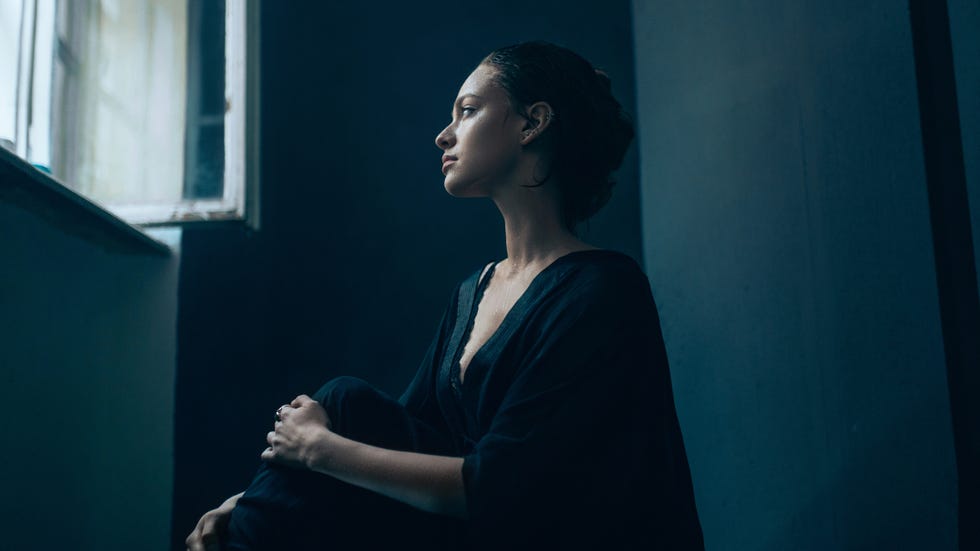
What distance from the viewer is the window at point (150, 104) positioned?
1578 mm

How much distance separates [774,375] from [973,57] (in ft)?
1.95

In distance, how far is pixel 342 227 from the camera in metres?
1.60

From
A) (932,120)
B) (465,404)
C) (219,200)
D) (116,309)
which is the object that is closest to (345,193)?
(219,200)

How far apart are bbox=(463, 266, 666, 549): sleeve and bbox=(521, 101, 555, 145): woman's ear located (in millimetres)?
321

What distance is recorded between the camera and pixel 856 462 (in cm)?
100

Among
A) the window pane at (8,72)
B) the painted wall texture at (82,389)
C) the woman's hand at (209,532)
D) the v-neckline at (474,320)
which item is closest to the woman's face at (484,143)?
the v-neckline at (474,320)

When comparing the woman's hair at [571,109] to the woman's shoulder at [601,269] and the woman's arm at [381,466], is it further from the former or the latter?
the woman's arm at [381,466]

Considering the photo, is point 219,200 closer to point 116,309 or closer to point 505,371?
point 116,309

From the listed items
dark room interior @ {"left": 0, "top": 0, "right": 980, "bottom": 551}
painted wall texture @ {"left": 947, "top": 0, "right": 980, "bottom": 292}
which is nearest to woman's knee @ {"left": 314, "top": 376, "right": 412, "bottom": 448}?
dark room interior @ {"left": 0, "top": 0, "right": 980, "bottom": 551}

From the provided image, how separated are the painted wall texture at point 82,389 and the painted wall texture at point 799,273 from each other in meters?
1.25

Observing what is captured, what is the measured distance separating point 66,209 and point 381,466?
0.83m

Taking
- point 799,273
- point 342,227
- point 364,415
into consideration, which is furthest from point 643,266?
point 364,415

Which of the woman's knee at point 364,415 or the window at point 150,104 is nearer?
the woman's knee at point 364,415

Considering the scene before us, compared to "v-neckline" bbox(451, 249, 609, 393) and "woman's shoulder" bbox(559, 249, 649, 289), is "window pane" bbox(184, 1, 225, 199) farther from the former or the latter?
"woman's shoulder" bbox(559, 249, 649, 289)
